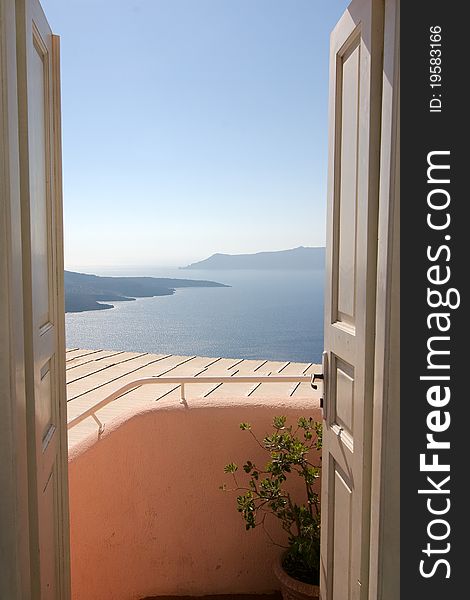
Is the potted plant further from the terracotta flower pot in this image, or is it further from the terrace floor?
the terrace floor

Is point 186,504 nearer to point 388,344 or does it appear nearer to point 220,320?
point 388,344

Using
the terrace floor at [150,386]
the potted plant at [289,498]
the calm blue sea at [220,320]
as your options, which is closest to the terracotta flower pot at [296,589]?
the potted plant at [289,498]

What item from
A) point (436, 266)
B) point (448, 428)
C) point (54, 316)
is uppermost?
point (436, 266)

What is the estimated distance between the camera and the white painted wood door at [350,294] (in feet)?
4.13

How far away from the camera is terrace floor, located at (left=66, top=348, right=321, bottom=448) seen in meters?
2.35

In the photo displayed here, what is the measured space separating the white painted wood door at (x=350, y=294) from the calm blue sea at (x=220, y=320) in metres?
0.22

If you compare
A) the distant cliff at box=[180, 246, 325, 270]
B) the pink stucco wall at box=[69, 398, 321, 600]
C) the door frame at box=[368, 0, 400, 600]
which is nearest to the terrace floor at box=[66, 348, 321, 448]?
the pink stucco wall at box=[69, 398, 321, 600]

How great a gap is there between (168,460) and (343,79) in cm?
159

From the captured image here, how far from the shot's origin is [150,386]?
2.80m

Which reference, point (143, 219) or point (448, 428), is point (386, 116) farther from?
point (143, 219)

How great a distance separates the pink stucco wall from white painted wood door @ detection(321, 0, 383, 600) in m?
0.71

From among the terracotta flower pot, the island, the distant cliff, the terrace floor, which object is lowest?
the terracotta flower pot

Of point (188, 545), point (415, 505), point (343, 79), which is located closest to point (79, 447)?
point (188, 545)

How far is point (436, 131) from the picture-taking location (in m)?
1.08
